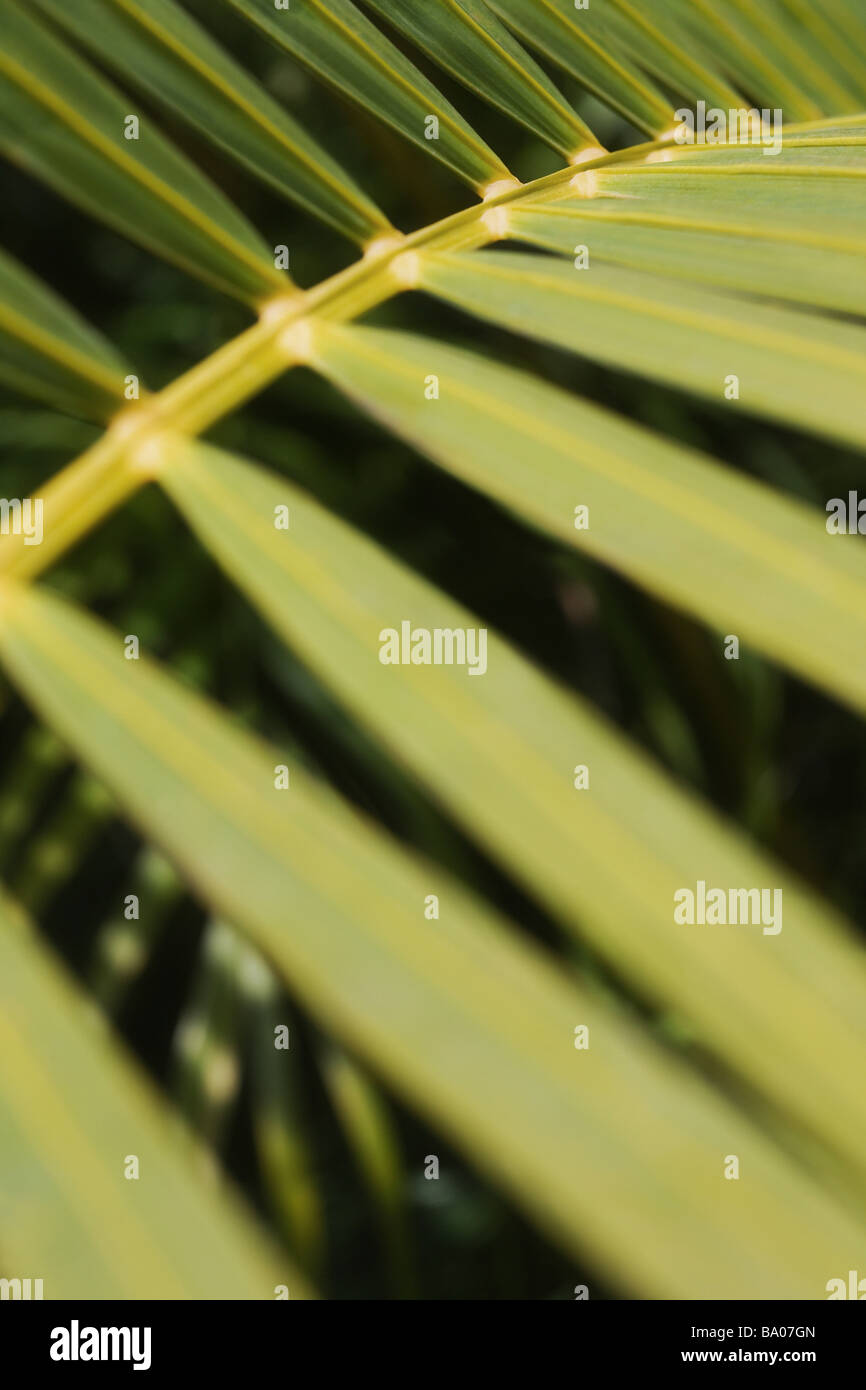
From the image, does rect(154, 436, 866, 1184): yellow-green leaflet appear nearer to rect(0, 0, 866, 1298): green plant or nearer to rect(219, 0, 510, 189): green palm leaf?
rect(0, 0, 866, 1298): green plant

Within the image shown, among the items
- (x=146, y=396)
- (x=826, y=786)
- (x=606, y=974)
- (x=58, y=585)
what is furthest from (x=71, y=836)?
(x=826, y=786)

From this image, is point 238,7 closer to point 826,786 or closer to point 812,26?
point 812,26
